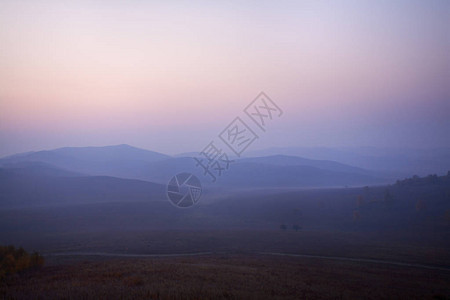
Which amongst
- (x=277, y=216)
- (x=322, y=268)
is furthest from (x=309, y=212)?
(x=322, y=268)

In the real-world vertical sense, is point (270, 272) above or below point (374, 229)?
above

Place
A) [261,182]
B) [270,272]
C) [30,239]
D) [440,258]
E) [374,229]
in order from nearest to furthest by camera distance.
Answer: [270,272] → [440,258] → [30,239] → [374,229] → [261,182]

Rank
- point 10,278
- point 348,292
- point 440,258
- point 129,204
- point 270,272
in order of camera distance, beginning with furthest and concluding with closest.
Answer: point 129,204
point 440,258
point 270,272
point 10,278
point 348,292

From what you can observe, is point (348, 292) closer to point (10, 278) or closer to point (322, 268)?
point (322, 268)

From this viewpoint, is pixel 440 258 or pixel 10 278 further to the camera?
pixel 440 258

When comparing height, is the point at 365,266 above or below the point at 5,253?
below

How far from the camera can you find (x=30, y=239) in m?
44.6

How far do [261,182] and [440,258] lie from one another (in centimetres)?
14827

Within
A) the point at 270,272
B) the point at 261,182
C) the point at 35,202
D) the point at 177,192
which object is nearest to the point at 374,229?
the point at 270,272

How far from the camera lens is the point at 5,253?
65.0 ft

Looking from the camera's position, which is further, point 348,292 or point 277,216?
point 277,216

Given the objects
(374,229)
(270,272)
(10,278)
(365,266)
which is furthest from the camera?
(374,229)

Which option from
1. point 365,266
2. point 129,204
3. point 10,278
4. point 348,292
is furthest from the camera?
point 129,204

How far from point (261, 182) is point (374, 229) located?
12244cm
